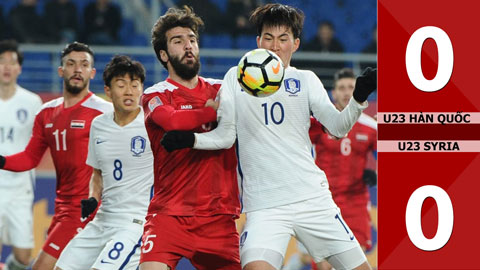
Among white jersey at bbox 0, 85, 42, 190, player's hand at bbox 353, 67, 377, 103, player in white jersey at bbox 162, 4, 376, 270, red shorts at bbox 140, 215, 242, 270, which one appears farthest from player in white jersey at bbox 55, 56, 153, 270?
white jersey at bbox 0, 85, 42, 190

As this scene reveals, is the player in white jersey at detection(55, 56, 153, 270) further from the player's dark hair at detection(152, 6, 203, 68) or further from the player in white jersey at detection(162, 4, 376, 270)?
the player in white jersey at detection(162, 4, 376, 270)

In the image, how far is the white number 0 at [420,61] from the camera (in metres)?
3.95

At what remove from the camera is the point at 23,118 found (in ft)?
31.6

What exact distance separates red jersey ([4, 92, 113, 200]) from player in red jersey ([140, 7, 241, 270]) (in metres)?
2.13

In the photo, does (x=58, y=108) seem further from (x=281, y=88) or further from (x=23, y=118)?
(x=281, y=88)

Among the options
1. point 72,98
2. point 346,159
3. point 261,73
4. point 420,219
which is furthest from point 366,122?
point 420,219

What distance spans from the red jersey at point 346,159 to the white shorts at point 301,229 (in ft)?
12.4

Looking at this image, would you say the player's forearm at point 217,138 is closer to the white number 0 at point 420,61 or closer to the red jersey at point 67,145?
the white number 0 at point 420,61

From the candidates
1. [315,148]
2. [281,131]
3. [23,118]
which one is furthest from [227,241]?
[23,118]

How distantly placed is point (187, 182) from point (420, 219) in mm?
1797

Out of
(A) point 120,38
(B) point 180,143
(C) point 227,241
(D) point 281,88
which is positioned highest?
(A) point 120,38

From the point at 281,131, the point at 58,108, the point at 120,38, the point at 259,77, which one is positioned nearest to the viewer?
the point at 259,77

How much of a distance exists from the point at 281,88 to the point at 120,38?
1054 centimetres

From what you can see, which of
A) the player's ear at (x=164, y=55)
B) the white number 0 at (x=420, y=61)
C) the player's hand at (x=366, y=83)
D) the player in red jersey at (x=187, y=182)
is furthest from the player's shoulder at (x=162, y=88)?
the white number 0 at (x=420, y=61)
